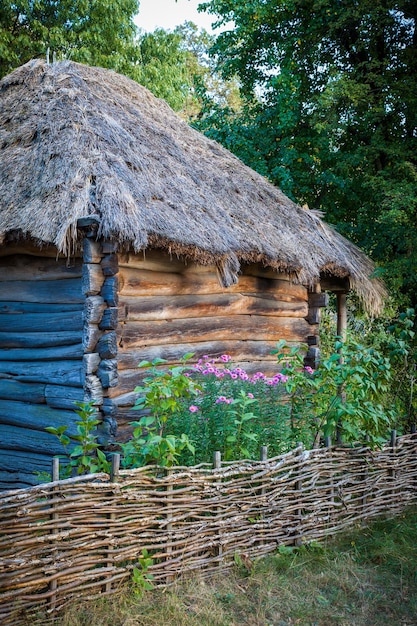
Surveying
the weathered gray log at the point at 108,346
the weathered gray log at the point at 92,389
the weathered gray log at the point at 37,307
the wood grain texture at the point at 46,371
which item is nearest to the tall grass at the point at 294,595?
the weathered gray log at the point at 92,389

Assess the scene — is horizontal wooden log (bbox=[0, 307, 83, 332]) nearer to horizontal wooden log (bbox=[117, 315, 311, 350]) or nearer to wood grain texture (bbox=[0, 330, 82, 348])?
wood grain texture (bbox=[0, 330, 82, 348])

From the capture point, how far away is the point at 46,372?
6.04 metres

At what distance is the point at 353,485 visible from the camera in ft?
17.8

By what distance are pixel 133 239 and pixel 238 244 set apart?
1.42m

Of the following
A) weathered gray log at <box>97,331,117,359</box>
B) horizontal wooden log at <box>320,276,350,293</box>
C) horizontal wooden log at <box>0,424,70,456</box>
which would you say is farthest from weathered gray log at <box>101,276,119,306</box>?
horizontal wooden log at <box>320,276,350,293</box>

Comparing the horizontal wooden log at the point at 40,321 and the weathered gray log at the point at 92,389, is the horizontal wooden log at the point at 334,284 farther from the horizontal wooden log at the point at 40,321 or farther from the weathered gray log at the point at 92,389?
the weathered gray log at the point at 92,389

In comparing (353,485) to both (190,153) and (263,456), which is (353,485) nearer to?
(263,456)

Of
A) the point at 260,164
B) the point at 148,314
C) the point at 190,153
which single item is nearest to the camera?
the point at 148,314

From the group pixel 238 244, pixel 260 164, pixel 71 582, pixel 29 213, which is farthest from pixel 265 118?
pixel 71 582

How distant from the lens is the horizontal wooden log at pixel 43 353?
5785mm

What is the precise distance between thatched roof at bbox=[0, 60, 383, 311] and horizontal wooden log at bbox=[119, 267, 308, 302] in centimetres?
42

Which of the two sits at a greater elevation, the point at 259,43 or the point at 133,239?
the point at 259,43

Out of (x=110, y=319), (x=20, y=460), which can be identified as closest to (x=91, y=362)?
(x=110, y=319)

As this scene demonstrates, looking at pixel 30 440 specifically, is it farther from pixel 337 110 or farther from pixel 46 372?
pixel 337 110
